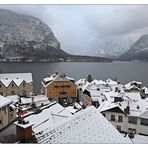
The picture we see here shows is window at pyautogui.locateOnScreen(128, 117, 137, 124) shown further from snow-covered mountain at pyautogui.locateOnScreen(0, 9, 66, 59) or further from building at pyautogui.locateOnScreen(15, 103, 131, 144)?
building at pyautogui.locateOnScreen(15, 103, 131, 144)

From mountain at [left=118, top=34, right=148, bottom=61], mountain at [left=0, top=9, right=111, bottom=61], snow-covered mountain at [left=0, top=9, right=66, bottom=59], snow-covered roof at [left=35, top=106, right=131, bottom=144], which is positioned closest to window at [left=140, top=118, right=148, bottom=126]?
mountain at [left=118, top=34, right=148, bottom=61]

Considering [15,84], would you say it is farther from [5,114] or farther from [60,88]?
[5,114]

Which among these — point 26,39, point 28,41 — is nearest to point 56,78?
point 28,41

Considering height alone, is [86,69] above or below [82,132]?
above

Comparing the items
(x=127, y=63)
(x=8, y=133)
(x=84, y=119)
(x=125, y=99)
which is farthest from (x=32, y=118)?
(x=127, y=63)

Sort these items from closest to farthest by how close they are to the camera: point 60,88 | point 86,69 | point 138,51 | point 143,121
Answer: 1. point 143,121
2. point 138,51
3. point 86,69
4. point 60,88

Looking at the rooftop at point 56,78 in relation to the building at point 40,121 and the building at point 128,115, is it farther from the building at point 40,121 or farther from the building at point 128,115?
the building at point 40,121

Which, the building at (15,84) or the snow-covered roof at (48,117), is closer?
the snow-covered roof at (48,117)

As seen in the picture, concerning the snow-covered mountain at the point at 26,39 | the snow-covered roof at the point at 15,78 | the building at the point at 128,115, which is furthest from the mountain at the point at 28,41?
the snow-covered roof at the point at 15,78

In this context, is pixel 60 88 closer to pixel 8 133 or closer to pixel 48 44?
pixel 48 44
